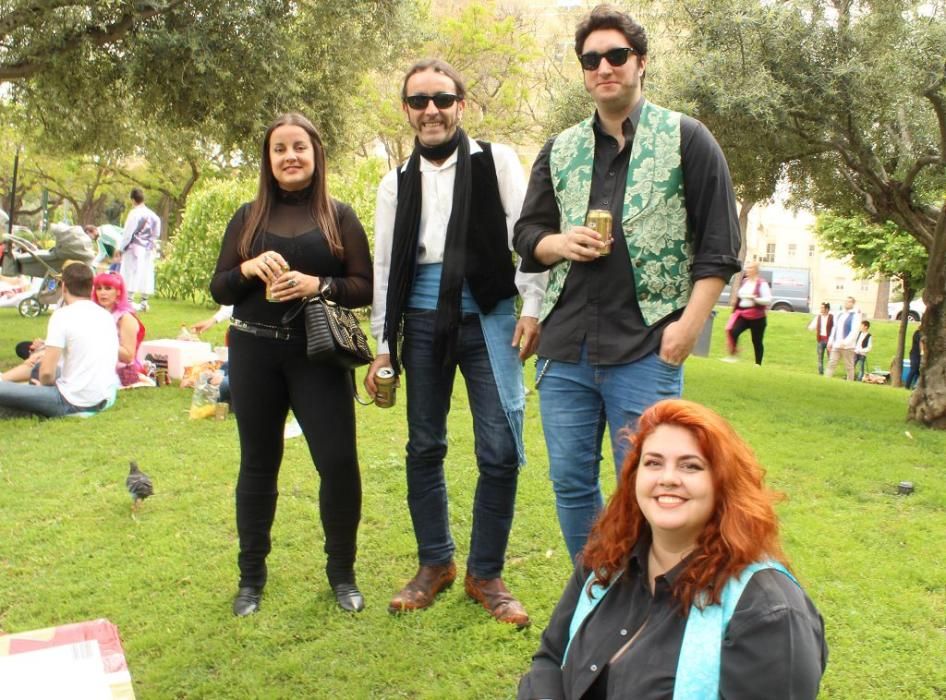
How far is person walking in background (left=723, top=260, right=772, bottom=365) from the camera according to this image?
13508mm

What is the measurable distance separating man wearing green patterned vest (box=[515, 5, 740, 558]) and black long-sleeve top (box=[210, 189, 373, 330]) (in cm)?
88

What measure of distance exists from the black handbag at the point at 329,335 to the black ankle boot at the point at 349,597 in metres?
0.99

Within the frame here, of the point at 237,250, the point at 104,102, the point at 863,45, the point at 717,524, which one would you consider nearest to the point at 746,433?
the point at 863,45

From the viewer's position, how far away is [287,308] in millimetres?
3398

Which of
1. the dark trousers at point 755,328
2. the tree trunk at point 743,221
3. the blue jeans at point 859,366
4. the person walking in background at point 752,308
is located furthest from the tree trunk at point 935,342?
the blue jeans at point 859,366

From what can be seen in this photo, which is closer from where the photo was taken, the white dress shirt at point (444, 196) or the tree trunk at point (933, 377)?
the white dress shirt at point (444, 196)

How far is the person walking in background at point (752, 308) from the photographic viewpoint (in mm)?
13508

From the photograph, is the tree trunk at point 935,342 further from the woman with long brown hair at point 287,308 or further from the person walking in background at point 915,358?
the person walking in background at point 915,358

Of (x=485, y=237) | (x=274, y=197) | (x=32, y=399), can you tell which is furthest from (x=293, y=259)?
(x=32, y=399)

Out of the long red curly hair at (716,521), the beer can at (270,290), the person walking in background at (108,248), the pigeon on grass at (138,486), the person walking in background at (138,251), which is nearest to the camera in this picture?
the long red curly hair at (716,521)

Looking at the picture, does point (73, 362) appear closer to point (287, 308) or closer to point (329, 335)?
point (287, 308)

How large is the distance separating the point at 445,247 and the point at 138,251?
42.2 feet

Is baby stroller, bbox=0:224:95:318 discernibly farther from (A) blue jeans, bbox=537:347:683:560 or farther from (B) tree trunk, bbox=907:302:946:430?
(A) blue jeans, bbox=537:347:683:560

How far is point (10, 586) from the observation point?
408cm
